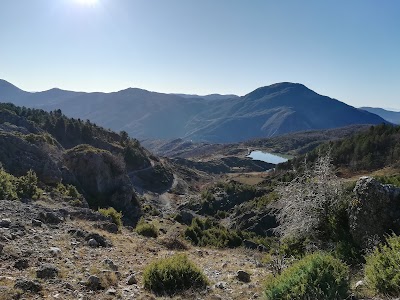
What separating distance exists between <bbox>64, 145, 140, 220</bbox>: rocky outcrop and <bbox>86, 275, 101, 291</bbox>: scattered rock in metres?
26.9

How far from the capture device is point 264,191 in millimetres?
81188

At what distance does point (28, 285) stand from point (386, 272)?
800cm

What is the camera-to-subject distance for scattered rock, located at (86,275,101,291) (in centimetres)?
922

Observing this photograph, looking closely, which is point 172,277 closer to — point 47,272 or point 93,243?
point 47,272

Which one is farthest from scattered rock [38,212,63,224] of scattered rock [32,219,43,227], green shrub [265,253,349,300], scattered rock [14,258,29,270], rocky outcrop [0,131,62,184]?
rocky outcrop [0,131,62,184]

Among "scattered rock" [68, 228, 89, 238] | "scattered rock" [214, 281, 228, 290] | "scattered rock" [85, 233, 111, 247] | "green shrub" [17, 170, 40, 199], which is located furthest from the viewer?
"green shrub" [17, 170, 40, 199]

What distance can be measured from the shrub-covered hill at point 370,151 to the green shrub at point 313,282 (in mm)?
80439

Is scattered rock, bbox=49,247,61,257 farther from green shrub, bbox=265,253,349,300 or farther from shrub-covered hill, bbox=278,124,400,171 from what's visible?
shrub-covered hill, bbox=278,124,400,171

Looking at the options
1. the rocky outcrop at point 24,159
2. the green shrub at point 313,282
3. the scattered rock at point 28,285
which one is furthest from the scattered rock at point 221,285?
the rocky outcrop at point 24,159

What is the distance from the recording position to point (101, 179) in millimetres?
41281

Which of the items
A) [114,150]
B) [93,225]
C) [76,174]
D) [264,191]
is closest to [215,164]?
[114,150]

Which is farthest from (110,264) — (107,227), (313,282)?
(107,227)

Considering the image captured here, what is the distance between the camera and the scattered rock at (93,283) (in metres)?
9.22

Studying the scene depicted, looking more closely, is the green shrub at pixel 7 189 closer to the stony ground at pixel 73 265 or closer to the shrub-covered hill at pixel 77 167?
the stony ground at pixel 73 265
